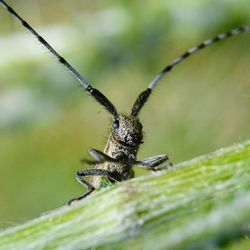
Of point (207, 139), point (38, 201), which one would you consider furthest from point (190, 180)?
point (38, 201)

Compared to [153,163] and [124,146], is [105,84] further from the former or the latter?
[153,163]

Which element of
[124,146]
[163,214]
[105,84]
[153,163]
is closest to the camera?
[163,214]

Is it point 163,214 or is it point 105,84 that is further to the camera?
point 105,84

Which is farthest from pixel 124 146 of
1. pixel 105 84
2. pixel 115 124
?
pixel 105 84

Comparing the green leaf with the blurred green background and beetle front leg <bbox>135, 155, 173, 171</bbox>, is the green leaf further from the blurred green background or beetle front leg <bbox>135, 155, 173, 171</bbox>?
the blurred green background

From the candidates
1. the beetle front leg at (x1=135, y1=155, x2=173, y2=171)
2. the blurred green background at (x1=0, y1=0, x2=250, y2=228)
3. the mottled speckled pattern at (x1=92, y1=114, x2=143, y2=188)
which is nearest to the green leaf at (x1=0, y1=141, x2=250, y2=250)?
the beetle front leg at (x1=135, y1=155, x2=173, y2=171)

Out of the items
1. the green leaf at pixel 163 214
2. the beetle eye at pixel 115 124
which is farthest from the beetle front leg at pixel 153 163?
the green leaf at pixel 163 214
